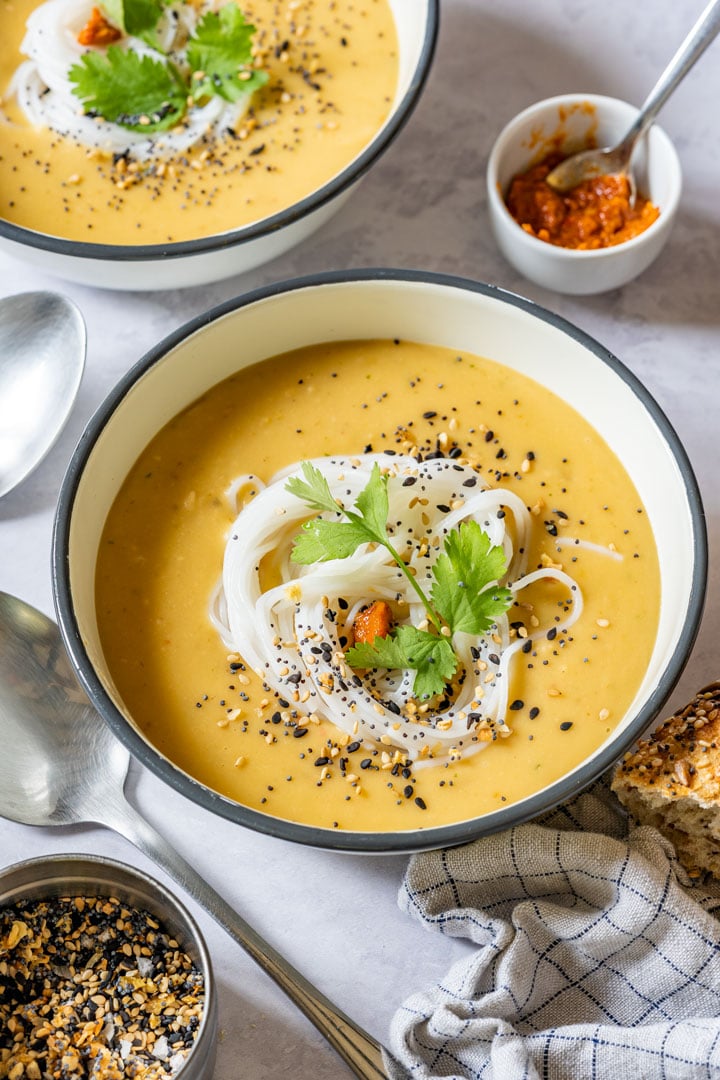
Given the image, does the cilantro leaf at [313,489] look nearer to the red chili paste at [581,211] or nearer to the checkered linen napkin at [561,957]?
the checkered linen napkin at [561,957]

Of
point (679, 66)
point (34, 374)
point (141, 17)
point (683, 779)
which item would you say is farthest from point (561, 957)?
point (141, 17)

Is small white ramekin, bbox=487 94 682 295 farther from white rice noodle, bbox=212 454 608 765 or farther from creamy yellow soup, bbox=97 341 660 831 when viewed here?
white rice noodle, bbox=212 454 608 765

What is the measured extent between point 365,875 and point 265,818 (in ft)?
2.03

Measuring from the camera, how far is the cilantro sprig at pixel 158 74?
4164mm

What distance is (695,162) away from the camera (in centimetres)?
436

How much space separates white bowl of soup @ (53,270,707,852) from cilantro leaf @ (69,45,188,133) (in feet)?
3.27

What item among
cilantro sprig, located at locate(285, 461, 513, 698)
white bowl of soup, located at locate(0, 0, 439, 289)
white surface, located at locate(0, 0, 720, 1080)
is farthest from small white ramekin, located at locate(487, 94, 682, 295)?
cilantro sprig, located at locate(285, 461, 513, 698)

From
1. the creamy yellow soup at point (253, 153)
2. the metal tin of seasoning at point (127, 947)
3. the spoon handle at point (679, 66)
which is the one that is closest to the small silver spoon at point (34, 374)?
the creamy yellow soup at point (253, 153)

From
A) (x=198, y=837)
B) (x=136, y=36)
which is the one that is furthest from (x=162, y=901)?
(x=136, y=36)

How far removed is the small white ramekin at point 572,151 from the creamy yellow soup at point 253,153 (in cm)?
47

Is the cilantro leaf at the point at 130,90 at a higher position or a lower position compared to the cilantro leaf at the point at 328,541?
higher

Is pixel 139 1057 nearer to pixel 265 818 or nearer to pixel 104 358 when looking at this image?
pixel 265 818

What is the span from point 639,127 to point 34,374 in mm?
2099

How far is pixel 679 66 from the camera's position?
3.87 m
